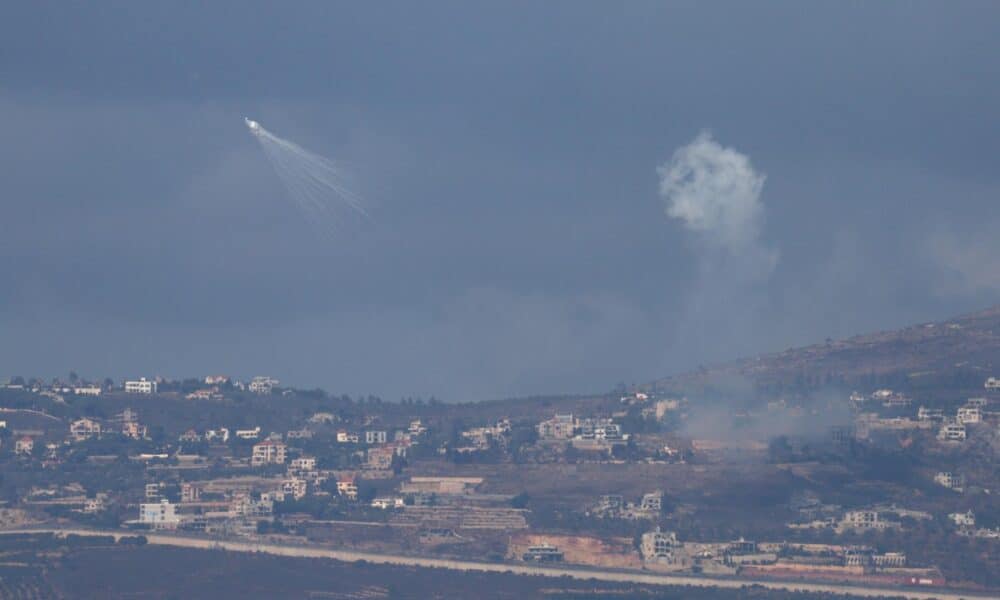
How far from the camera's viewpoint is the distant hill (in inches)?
6614

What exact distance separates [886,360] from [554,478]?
25.8 metres

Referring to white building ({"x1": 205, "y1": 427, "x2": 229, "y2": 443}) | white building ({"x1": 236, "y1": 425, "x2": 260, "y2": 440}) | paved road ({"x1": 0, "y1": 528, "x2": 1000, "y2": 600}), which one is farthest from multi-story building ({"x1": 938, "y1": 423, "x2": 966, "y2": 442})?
white building ({"x1": 205, "y1": 427, "x2": 229, "y2": 443})

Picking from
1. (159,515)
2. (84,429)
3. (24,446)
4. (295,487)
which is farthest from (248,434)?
(159,515)

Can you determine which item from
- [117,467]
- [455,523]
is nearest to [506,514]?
[455,523]

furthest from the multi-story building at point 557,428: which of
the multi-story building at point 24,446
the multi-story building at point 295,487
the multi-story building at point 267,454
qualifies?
the multi-story building at point 24,446

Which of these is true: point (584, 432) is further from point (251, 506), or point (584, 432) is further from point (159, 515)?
point (159, 515)

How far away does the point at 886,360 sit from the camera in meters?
172

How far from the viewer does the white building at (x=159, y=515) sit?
147750 millimetres

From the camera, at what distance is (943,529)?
456ft

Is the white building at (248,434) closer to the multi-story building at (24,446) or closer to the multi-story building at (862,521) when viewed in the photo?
the multi-story building at (24,446)

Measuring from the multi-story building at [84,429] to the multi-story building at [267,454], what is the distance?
9608 mm

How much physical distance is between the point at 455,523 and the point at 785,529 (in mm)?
15011

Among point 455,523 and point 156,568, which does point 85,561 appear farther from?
point 455,523

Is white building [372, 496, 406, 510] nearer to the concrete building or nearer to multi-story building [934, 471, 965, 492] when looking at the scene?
the concrete building
